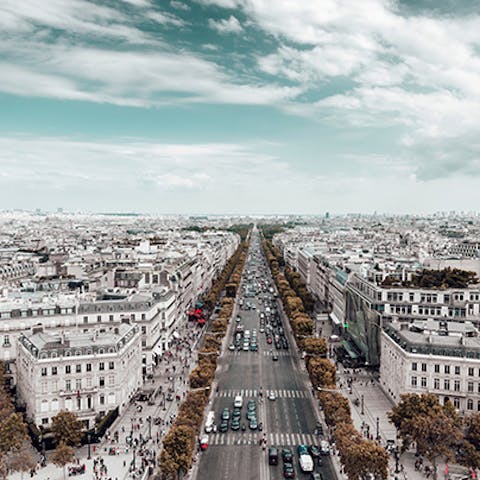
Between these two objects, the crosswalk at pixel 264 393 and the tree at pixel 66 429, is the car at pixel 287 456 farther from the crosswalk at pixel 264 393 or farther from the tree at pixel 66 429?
the tree at pixel 66 429

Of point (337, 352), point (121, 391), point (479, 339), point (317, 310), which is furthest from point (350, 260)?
point (121, 391)

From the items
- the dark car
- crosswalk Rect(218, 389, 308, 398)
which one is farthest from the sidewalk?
the dark car

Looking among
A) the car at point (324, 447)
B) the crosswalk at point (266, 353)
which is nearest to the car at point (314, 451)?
the car at point (324, 447)

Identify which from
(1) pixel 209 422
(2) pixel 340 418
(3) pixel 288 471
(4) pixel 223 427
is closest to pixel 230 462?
(3) pixel 288 471

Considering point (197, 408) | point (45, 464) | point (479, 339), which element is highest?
point (479, 339)

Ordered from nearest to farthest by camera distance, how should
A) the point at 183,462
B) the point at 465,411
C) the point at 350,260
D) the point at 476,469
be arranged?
1. the point at 183,462
2. the point at 476,469
3. the point at 465,411
4. the point at 350,260

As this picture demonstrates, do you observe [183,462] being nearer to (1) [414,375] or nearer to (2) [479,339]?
(1) [414,375]

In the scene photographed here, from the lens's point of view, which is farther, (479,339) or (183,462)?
(479,339)
